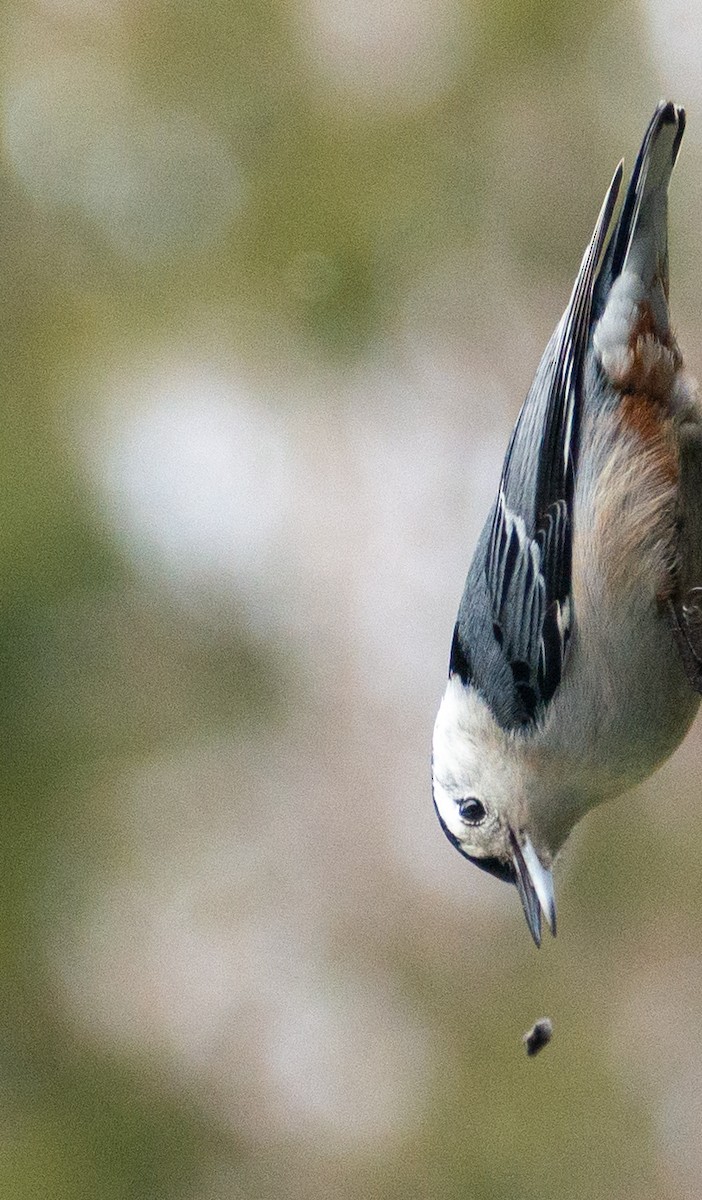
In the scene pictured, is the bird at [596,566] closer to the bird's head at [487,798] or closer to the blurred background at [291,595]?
the bird's head at [487,798]

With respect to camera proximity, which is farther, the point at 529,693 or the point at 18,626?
the point at 18,626

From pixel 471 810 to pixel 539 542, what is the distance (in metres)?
0.36

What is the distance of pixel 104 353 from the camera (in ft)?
7.63

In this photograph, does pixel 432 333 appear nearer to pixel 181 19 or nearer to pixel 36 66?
pixel 181 19

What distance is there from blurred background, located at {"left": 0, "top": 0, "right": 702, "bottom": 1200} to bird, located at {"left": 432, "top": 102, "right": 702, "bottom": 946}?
105 centimetres

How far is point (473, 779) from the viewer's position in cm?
145

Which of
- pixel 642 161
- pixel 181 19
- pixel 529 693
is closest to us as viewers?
pixel 642 161

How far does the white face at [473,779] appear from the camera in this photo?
1408mm

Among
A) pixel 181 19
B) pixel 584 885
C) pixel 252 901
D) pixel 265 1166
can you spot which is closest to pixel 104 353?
pixel 181 19

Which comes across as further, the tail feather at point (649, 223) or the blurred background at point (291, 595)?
the blurred background at point (291, 595)

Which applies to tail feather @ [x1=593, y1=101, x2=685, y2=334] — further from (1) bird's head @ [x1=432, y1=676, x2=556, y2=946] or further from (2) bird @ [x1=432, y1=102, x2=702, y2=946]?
(1) bird's head @ [x1=432, y1=676, x2=556, y2=946]

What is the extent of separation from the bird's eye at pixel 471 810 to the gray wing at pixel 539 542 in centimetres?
11

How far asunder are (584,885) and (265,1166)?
933 millimetres

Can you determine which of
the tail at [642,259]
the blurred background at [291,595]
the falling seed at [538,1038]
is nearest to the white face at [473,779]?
the falling seed at [538,1038]
